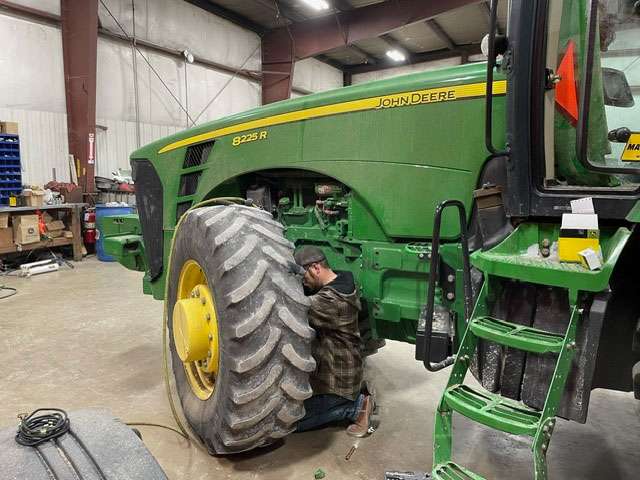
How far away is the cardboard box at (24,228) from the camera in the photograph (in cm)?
771

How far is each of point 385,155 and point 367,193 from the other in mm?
216

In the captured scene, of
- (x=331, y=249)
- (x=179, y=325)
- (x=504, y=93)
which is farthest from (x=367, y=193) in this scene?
(x=179, y=325)

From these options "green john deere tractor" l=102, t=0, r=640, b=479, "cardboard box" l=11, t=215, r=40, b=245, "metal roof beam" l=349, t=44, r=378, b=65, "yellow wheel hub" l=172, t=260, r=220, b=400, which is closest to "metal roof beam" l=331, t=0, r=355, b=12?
"metal roof beam" l=349, t=44, r=378, b=65

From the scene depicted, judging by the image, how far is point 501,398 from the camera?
1.79 m

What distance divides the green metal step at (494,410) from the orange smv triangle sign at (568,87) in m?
1.05

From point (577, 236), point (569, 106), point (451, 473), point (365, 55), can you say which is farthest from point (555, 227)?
point (365, 55)

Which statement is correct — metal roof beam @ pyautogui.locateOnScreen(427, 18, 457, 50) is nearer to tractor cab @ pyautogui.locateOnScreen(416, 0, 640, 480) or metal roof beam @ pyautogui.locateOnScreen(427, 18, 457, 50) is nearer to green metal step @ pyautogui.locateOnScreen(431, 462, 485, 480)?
tractor cab @ pyautogui.locateOnScreen(416, 0, 640, 480)

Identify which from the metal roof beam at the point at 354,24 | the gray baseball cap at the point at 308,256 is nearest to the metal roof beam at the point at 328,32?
the metal roof beam at the point at 354,24

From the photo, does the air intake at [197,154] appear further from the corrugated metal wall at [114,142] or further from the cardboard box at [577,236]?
the corrugated metal wall at [114,142]

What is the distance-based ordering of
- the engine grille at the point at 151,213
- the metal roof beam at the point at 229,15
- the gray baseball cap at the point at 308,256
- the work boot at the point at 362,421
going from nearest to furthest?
the gray baseball cap at the point at 308,256
the work boot at the point at 362,421
the engine grille at the point at 151,213
the metal roof beam at the point at 229,15

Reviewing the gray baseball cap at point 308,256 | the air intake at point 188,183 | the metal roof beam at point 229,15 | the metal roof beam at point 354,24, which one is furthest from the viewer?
the metal roof beam at point 229,15

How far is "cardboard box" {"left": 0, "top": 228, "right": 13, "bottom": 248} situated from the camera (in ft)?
25.0

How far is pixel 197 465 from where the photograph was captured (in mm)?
2541

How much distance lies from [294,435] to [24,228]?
21.8ft
